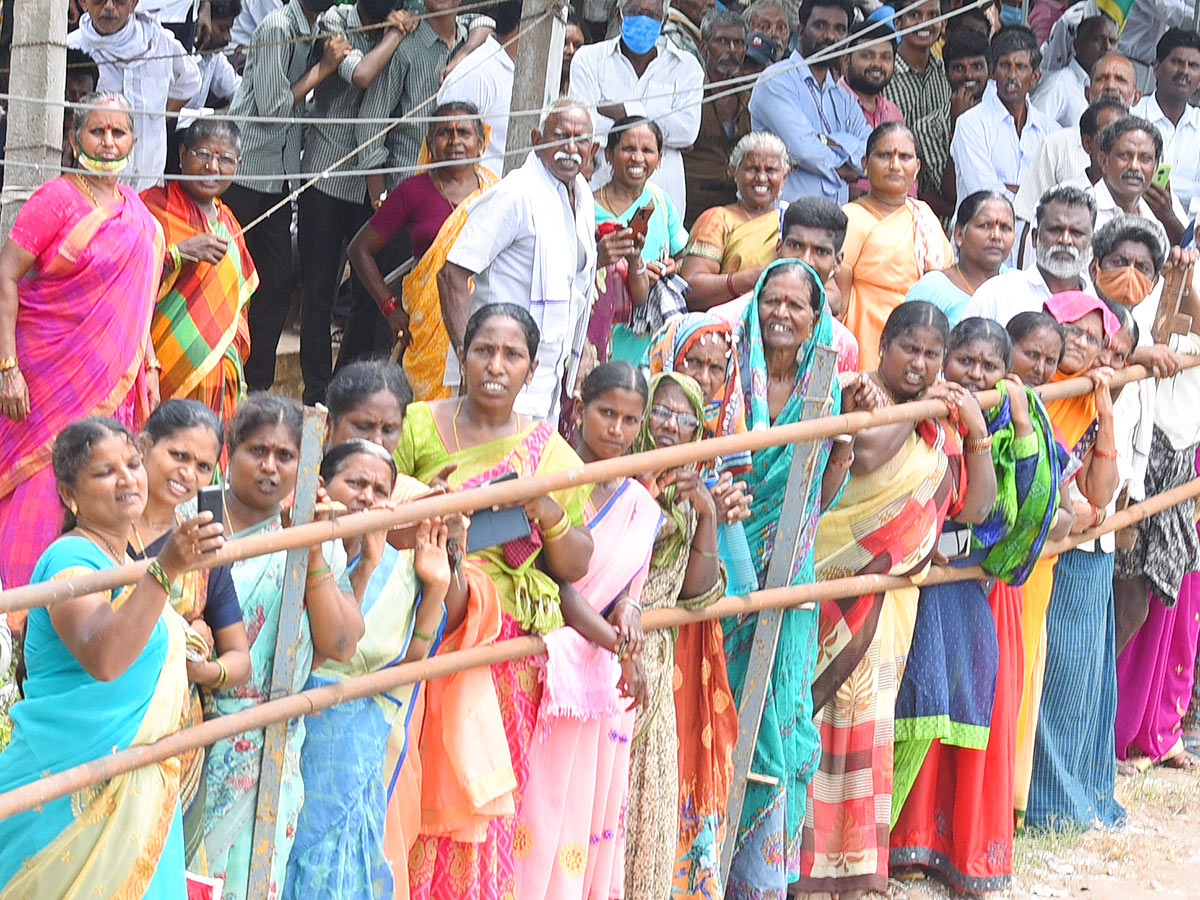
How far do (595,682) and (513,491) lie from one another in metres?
0.70

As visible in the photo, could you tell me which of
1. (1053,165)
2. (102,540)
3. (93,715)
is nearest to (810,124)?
(1053,165)

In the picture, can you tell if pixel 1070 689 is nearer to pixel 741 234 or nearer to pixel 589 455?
pixel 741 234

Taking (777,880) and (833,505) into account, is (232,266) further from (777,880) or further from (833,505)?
(777,880)

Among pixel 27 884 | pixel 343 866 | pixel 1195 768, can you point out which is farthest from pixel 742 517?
pixel 1195 768

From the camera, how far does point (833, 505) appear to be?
561 cm

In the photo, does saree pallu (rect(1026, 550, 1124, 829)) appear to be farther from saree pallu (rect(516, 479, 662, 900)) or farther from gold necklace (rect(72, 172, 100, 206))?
gold necklace (rect(72, 172, 100, 206))

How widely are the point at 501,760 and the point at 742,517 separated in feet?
3.29

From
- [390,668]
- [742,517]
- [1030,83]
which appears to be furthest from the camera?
[1030,83]

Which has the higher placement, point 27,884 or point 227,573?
point 227,573

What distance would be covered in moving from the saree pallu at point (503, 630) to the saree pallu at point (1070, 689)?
A: 95.4 inches

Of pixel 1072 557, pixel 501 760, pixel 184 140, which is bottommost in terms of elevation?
pixel 501 760

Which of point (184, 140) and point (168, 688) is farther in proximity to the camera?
point (184, 140)

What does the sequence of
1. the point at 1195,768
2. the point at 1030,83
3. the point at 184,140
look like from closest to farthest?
the point at 184,140 → the point at 1195,768 → the point at 1030,83

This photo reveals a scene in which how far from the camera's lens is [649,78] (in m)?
8.45
